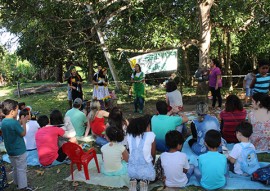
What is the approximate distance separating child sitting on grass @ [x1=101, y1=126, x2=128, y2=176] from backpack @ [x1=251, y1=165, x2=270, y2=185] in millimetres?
1796

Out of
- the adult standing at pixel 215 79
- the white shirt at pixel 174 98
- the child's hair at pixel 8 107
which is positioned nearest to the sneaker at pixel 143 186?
the child's hair at pixel 8 107

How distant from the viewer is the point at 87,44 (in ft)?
43.4

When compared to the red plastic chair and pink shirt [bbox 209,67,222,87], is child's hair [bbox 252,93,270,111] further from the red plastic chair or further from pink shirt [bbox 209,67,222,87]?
pink shirt [bbox 209,67,222,87]

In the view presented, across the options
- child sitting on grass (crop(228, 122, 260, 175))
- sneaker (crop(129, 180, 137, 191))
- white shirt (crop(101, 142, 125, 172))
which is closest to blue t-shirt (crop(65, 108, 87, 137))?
white shirt (crop(101, 142, 125, 172))

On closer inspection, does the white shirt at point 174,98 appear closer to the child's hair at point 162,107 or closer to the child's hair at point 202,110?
Result: the child's hair at point 162,107

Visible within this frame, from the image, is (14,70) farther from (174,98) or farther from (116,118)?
(116,118)

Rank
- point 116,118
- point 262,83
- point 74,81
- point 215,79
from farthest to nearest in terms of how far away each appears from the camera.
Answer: point 74,81 → point 215,79 → point 262,83 → point 116,118

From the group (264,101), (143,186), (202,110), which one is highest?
(264,101)

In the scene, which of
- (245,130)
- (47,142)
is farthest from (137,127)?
(47,142)

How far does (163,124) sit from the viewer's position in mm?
4844

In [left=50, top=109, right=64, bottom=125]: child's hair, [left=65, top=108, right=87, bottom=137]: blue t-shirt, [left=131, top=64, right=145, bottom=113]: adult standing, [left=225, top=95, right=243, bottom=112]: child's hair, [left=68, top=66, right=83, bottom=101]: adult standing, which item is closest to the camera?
[left=225, top=95, right=243, bottom=112]: child's hair

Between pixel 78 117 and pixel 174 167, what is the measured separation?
326 cm

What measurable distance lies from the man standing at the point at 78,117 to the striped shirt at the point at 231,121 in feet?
10.0

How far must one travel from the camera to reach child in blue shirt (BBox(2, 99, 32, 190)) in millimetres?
3885
